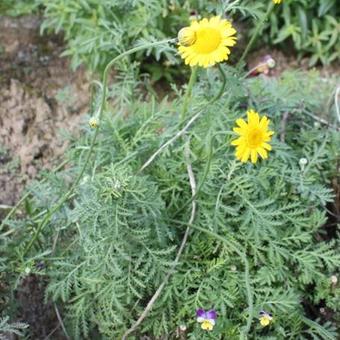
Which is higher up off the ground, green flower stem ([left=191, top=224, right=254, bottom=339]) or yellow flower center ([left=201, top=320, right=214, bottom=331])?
green flower stem ([left=191, top=224, right=254, bottom=339])

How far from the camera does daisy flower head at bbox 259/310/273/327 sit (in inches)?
66.8

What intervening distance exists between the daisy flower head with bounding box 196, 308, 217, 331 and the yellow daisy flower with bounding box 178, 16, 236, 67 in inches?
24.8

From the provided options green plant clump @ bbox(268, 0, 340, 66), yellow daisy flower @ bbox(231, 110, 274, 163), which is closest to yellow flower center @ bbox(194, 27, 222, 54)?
yellow daisy flower @ bbox(231, 110, 274, 163)

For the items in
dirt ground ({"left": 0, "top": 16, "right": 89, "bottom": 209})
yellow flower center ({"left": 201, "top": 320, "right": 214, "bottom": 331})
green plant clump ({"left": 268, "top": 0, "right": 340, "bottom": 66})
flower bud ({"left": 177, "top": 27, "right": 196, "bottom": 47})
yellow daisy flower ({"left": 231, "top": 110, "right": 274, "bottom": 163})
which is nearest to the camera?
flower bud ({"left": 177, "top": 27, "right": 196, "bottom": 47})

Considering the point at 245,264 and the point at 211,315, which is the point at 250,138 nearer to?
the point at 245,264

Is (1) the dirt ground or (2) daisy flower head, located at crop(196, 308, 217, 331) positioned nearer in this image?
(2) daisy flower head, located at crop(196, 308, 217, 331)

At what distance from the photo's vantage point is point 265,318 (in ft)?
5.58

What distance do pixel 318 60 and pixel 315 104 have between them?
59cm

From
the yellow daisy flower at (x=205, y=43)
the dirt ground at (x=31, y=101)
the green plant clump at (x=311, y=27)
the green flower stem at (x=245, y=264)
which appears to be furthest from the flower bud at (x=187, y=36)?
the green plant clump at (x=311, y=27)

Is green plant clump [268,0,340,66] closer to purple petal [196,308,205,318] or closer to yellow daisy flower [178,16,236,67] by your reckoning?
yellow daisy flower [178,16,236,67]

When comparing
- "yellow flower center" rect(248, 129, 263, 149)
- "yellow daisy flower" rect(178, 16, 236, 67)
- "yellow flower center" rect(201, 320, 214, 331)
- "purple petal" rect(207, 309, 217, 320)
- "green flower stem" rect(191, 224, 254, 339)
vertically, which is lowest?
"yellow flower center" rect(201, 320, 214, 331)

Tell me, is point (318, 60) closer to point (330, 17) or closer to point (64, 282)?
point (330, 17)

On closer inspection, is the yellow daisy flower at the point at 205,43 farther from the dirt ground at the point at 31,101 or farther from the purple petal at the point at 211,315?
the dirt ground at the point at 31,101

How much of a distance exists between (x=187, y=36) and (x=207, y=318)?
701mm
